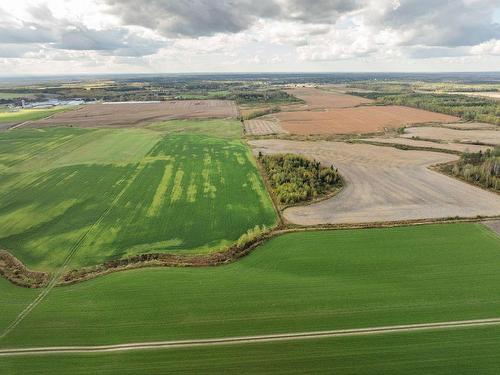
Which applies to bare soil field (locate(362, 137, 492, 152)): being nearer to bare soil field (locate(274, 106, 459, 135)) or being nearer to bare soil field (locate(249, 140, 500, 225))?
bare soil field (locate(249, 140, 500, 225))

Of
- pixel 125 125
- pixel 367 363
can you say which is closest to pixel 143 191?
pixel 367 363

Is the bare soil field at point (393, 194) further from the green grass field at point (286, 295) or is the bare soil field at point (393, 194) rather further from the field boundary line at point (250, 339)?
the field boundary line at point (250, 339)

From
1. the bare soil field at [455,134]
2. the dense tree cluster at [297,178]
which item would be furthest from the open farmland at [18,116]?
the bare soil field at [455,134]

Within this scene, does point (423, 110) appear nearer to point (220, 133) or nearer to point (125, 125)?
point (220, 133)

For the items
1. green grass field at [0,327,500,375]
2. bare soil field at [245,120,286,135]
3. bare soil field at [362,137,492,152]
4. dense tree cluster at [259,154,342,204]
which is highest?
bare soil field at [245,120,286,135]

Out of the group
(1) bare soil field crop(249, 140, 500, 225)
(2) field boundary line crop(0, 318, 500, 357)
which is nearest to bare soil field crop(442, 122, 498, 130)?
(1) bare soil field crop(249, 140, 500, 225)

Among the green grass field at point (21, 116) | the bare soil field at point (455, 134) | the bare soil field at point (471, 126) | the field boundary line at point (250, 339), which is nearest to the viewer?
the field boundary line at point (250, 339)
